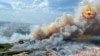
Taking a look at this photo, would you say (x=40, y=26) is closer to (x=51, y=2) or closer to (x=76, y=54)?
(x=51, y=2)

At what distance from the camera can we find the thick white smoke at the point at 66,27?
2.31 meters

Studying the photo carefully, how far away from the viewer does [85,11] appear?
2365mm

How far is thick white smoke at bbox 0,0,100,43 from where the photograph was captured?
2.31 m

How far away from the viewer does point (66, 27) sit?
2.32m

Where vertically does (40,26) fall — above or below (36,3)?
below

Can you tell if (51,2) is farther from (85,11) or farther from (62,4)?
(85,11)

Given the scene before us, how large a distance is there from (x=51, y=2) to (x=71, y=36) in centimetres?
45

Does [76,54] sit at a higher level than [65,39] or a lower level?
lower

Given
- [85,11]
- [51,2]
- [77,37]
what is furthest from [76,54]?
[51,2]

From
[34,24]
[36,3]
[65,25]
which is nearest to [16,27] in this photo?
[34,24]

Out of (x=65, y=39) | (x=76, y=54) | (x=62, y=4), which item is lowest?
(x=76, y=54)

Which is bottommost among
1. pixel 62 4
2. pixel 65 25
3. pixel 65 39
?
pixel 65 39

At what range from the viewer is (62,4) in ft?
7.76

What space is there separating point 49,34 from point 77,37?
315mm
